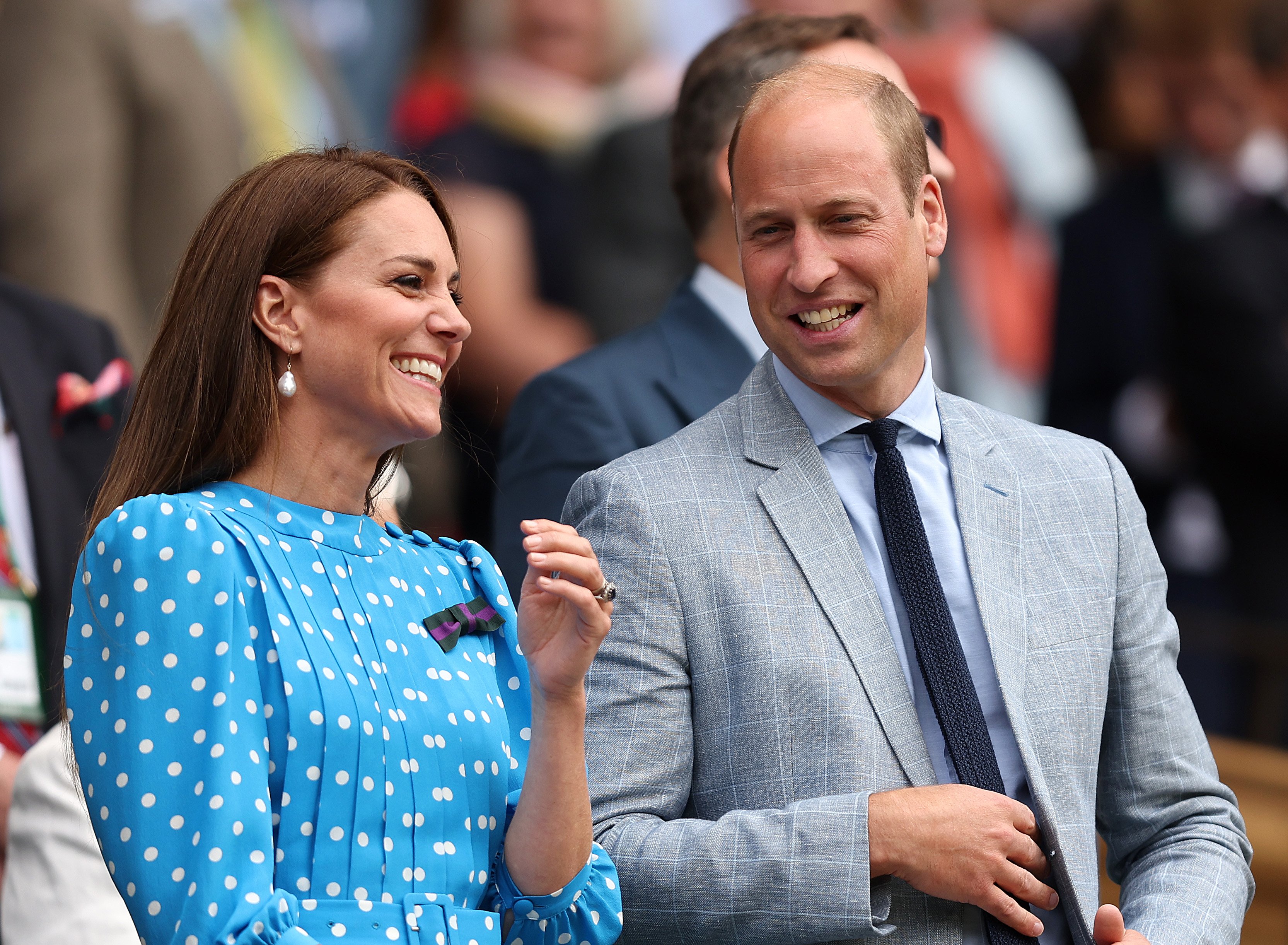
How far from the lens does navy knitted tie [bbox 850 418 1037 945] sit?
234 centimetres

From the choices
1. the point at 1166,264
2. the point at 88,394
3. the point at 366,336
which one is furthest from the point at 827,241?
the point at 1166,264

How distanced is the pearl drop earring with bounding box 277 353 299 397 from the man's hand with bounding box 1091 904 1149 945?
1.29 m

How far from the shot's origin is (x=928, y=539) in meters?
2.51

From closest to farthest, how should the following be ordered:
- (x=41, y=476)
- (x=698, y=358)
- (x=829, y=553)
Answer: (x=829, y=553) < (x=698, y=358) < (x=41, y=476)

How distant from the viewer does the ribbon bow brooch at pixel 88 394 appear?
3.67 m

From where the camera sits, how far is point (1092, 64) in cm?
724

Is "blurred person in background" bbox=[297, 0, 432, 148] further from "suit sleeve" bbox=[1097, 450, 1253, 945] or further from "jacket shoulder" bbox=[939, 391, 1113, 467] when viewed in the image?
"suit sleeve" bbox=[1097, 450, 1253, 945]

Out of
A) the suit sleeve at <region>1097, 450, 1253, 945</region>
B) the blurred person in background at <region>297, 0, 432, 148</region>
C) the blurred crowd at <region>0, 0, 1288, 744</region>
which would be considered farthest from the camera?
the blurred person in background at <region>297, 0, 432, 148</region>

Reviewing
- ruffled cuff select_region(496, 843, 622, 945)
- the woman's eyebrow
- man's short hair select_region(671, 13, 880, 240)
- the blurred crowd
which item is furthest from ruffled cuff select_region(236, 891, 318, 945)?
the blurred crowd

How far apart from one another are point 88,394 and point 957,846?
2.29 m

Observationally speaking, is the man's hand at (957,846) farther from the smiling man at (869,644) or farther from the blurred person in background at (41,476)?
the blurred person in background at (41,476)

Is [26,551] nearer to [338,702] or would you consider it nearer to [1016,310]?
[338,702]

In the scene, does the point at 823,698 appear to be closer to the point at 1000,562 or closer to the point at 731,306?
the point at 1000,562

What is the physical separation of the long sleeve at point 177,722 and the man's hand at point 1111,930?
1.08 meters
